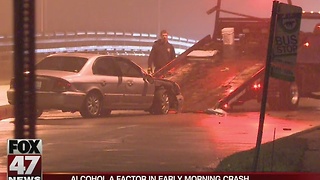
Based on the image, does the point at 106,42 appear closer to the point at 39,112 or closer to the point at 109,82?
the point at 109,82

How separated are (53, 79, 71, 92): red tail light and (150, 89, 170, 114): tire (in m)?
0.70

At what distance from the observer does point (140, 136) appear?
5297 millimetres

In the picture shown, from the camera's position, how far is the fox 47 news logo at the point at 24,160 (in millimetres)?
4680

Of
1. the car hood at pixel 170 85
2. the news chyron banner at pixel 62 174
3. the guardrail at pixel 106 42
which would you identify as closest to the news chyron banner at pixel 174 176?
the news chyron banner at pixel 62 174

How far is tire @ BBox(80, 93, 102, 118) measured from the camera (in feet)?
17.6

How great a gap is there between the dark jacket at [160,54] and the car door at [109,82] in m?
0.29

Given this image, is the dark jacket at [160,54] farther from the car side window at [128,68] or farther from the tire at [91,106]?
the tire at [91,106]

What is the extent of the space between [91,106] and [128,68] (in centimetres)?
42

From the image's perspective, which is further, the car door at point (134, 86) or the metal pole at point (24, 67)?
the car door at point (134, 86)

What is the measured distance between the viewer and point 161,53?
5.44m

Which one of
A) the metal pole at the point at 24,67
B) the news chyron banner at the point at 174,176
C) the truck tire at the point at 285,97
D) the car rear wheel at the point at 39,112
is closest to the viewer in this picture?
the metal pole at the point at 24,67

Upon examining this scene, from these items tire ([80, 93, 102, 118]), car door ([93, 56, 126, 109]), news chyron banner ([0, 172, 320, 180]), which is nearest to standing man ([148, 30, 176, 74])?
car door ([93, 56, 126, 109])

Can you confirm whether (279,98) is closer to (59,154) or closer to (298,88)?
(298,88)

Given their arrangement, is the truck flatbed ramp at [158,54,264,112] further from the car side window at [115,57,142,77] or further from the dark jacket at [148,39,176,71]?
the car side window at [115,57,142,77]
